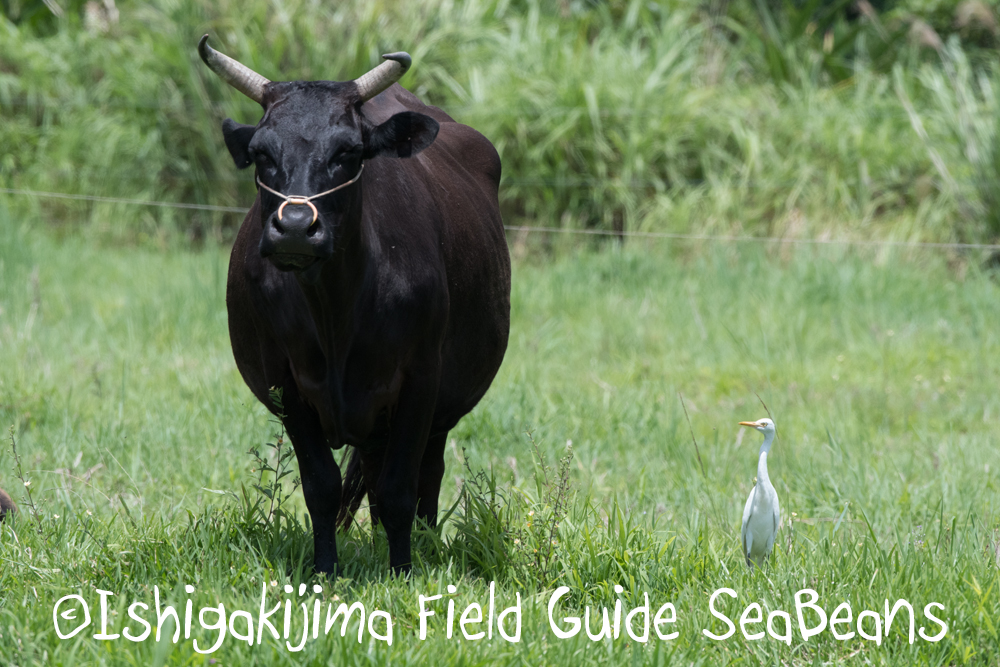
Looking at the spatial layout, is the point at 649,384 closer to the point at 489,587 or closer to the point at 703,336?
the point at 703,336

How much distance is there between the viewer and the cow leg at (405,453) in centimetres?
341

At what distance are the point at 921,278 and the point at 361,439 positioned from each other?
6.14m

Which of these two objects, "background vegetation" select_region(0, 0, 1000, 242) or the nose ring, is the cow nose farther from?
"background vegetation" select_region(0, 0, 1000, 242)

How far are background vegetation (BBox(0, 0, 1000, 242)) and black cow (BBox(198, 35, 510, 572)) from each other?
6017 mm

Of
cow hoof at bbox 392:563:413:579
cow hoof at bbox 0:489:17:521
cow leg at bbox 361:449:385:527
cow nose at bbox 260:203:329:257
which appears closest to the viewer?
cow nose at bbox 260:203:329:257

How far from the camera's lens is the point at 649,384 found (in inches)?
247

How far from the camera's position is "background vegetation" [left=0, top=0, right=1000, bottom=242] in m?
9.55

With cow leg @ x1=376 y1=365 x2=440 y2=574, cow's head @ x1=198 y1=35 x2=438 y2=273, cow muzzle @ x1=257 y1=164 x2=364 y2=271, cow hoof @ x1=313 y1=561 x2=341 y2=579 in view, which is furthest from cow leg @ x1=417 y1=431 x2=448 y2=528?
cow muzzle @ x1=257 y1=164 x2=364 y2=271

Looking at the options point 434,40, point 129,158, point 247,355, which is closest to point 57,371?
point 247,355

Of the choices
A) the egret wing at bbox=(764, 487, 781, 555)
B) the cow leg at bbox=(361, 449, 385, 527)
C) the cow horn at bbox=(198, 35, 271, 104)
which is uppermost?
the cow horn at bbox=(198, 35, 271, 104)

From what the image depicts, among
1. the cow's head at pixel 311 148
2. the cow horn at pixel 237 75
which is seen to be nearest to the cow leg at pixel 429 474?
the cow's head at pixel 311 148

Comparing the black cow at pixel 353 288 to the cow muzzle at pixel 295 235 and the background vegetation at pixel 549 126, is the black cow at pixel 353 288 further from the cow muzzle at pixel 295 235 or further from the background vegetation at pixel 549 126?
the background vegetation at pixel 549 126

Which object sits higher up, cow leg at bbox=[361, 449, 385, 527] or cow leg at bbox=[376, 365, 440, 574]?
cow leg at bbox=[376, 365, 440, 574]

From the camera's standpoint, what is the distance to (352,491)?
159 inches
